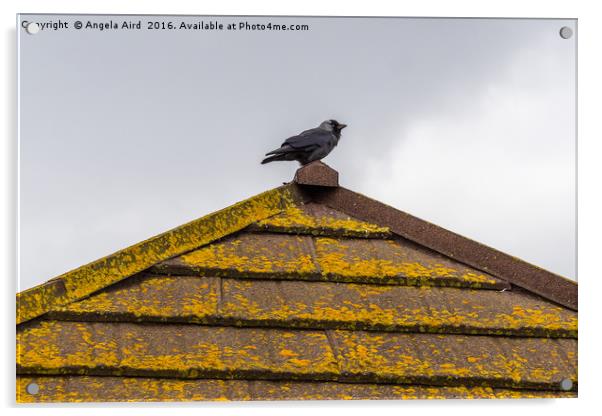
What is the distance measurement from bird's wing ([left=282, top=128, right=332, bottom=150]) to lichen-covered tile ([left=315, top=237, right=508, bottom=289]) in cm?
121

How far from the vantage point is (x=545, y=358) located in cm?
237

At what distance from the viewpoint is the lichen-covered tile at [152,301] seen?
87.4 inches

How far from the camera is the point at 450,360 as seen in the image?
228 centimetres

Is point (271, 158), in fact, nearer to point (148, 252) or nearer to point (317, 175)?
point (317, 175)

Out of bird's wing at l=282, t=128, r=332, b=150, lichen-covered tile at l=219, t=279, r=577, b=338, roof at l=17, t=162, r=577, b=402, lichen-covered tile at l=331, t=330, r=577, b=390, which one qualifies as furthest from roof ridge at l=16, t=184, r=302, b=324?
bird's wing at l=282, t=128, r=332, b=150

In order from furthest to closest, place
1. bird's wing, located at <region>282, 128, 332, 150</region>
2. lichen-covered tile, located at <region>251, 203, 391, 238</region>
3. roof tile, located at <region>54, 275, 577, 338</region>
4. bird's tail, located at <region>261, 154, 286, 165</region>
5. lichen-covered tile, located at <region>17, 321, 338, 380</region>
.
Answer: bird's wing, located at <region>282, 128, 332, 150</region> → bird's tail, located at <region>261, 154, 286, 165</region> → lichen-covered tile, located at <region>251, 203, 391, 238</region> → roof tile, located at <region>54, 275, 577, 338</region> → lichen-covered tile, located at <region>17, 321, 338, 380</region>

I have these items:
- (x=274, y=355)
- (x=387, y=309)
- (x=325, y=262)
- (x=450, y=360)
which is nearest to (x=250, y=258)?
(x=325, y=262)

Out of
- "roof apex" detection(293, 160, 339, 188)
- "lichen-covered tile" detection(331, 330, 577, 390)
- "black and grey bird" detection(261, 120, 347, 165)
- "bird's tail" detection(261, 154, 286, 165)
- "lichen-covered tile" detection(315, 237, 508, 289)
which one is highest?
"black and grey bird" detection(261, 120, 347, 165)

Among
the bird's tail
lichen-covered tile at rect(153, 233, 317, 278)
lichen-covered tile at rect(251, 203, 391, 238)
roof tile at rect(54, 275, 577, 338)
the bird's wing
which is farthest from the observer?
the bird's wing

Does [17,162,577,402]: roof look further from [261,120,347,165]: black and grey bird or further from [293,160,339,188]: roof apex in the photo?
[261,120,347,165]: black and grey bird

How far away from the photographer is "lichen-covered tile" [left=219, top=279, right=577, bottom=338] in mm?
2268

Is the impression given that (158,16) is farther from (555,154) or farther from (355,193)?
(555,154)

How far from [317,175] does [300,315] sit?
1.84ft

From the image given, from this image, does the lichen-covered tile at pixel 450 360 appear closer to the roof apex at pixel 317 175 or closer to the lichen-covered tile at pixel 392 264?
the lichen-covered tile at pixel 392 264
